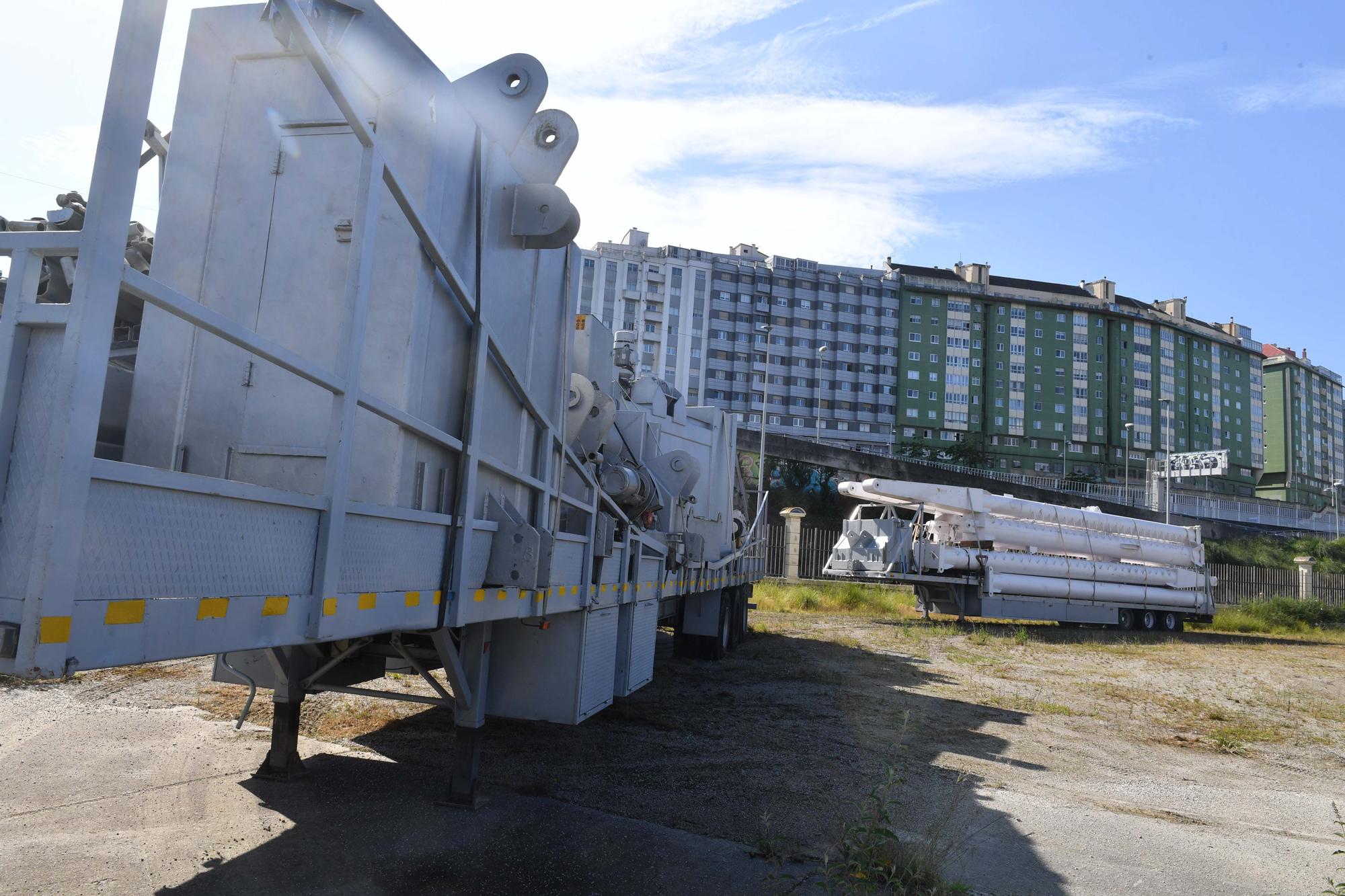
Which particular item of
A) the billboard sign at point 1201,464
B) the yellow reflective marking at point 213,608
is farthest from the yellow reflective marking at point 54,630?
the billboard sign at point 1201,464

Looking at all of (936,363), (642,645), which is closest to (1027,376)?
(936,363)

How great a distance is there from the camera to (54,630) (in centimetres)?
183

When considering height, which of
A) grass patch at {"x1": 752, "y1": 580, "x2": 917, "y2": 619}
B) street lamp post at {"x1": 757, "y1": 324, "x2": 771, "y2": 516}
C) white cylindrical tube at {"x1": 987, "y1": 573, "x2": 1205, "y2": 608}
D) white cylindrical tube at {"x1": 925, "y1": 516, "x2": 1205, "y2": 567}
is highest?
street lamp post at {"x1": 757, "y1": 324, "x2": 771, "y2": 516}

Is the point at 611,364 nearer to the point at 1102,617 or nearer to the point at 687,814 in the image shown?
the point at 687,814

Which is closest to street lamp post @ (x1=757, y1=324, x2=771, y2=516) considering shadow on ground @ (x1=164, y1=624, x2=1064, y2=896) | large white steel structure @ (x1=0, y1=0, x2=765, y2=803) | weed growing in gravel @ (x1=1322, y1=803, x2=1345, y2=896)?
shadow on ground @ (x1=164, y1=624, x2=1064, y2=896)

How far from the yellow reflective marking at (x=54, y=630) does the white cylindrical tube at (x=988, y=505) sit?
1833 cm

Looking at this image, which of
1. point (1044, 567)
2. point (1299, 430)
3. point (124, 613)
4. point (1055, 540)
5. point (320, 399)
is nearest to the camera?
point (124, 613)

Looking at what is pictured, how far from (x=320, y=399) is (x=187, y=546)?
1.72 metres

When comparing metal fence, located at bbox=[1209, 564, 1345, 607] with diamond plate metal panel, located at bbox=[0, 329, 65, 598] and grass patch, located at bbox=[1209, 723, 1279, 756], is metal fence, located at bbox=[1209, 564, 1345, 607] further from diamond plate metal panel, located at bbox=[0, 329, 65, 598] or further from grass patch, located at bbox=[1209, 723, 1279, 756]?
diamond plate metal panel, located at bbox=[0, 329, 65, 598]

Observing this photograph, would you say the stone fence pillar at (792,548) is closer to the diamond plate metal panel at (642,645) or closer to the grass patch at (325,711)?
the grass patch at (325,711)

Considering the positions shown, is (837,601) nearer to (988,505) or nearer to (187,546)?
(988,505)

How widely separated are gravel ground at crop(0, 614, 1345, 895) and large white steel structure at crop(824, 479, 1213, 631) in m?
8.93

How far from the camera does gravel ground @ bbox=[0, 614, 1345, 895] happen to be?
4492 mm

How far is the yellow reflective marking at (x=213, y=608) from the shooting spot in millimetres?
2236
